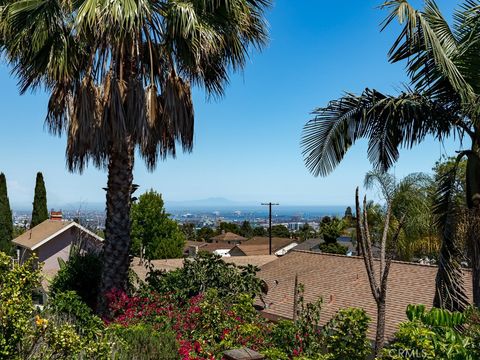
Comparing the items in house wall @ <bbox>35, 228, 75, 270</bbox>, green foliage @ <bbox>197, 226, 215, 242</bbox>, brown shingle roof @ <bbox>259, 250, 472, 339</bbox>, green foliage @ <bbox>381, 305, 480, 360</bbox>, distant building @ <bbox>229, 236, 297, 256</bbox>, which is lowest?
green foliage @ <bbox>197, 226, 215, 242</bbox>

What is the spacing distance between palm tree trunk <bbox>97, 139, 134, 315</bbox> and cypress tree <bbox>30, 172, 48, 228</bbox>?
102 feet

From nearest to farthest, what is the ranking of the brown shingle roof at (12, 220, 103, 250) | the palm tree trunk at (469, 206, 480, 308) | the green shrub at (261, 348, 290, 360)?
the green shrub at (261, 348, 290, 360), the palm tree trunk at (469, 206, 480, 308), the brown shingle roof at (12, 220, 103, 250)

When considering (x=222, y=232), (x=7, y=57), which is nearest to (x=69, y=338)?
(x=7, y=57)

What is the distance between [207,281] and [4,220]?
94.3 feet

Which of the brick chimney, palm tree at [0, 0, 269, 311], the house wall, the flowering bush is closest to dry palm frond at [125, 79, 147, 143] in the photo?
palm tree at [0, 0, 269, 311]

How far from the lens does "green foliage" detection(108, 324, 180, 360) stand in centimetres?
594

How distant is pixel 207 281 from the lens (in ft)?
35.2

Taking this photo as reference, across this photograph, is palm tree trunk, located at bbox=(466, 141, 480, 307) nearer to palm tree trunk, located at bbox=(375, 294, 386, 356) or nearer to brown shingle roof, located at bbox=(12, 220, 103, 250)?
palm tree trunk, located at bbox=(375, 294, 386, 356)

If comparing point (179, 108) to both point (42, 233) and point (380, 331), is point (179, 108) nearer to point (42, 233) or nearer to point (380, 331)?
point (380, 331)

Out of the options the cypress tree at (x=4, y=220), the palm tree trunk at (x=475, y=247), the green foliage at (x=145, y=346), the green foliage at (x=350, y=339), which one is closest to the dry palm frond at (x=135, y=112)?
the green foliage at (x=145, y=346)

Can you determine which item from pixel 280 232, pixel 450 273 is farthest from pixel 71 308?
pixel 280 232

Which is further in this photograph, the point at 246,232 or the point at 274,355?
the point at 246,232

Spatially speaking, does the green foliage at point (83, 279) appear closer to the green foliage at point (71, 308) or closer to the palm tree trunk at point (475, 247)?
the green foliage at point (71, 308)

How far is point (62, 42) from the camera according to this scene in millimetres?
9586
